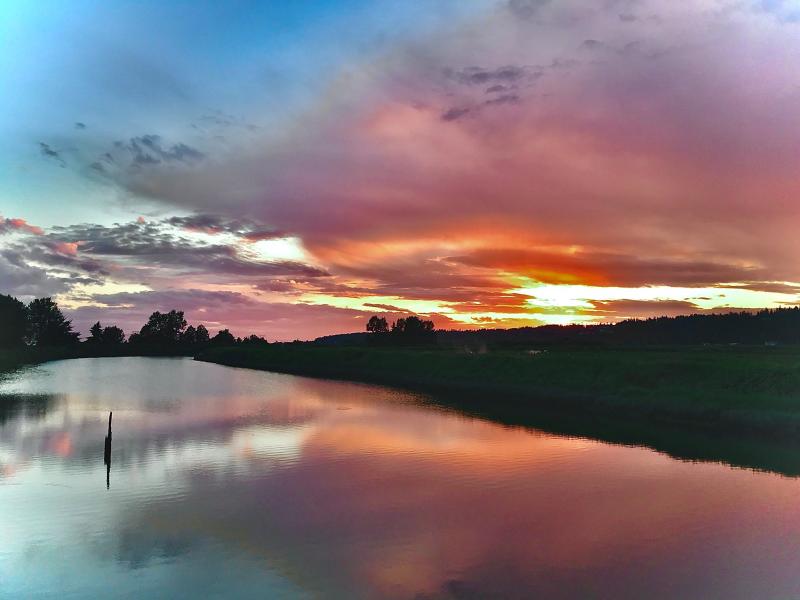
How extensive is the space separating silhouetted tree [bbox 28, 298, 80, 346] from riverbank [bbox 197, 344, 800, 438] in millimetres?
126347

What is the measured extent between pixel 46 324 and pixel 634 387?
169531 millimetres

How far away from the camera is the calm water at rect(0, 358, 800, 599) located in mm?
15570

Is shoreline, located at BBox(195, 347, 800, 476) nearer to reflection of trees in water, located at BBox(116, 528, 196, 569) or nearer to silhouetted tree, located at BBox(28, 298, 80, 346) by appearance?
reflection of trees in water, located at BBox(116, 528, 196, 569)

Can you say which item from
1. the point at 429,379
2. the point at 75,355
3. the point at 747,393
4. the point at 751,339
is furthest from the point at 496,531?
the point at 75,355

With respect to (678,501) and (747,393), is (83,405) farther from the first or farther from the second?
(747,393)

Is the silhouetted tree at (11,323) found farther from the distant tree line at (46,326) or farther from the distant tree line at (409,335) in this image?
the distant tree line at (409,335)

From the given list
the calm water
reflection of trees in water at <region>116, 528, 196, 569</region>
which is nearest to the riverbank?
the calm water

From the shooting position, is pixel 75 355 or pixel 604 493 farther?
pixel 75 355

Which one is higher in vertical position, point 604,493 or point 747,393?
point 747,393

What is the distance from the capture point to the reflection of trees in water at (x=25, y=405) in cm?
4438

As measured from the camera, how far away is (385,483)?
26.4 meters

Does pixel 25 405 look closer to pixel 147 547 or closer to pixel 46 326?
pixel 147 547

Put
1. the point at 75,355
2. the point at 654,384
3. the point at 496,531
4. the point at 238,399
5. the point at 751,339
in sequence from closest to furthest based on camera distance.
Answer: the point at 496,531
the point at 654,384
the point at 238,399
the point at 751,339
the point at 75,355

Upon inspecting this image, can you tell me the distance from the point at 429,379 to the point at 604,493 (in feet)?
180
